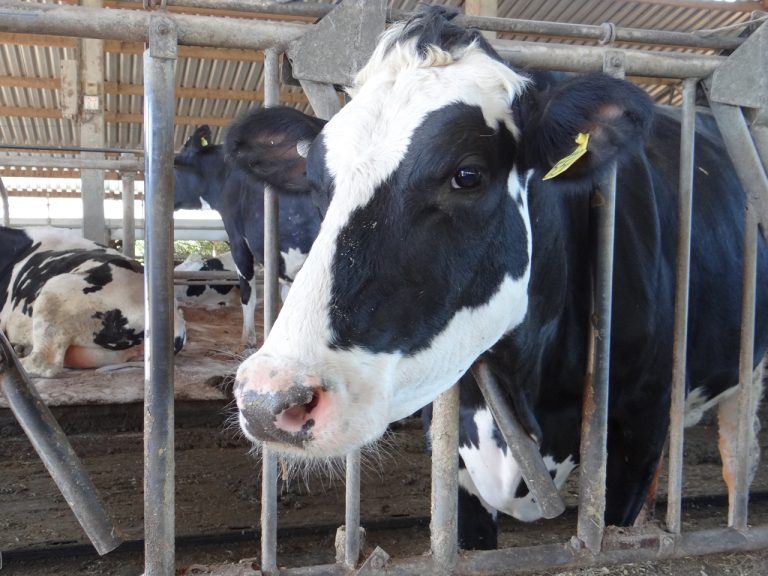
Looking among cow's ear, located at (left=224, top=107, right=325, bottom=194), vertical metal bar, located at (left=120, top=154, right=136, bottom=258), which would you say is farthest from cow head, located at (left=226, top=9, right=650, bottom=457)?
vertical metal bar, located at (left=120, top=154, right=136, bottom=258)

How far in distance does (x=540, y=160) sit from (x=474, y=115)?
0.22m

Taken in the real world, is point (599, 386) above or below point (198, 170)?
below

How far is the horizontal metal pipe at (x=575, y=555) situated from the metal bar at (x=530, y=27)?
5.09 feet

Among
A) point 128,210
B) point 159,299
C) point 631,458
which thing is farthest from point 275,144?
point 128,210

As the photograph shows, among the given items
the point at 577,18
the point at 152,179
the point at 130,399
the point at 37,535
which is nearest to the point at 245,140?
the point at 152,179

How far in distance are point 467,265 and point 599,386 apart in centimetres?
77

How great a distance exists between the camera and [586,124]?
5.32 ft

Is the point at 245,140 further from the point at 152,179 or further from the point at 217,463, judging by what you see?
the point at 217,463

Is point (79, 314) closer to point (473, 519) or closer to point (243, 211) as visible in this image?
point (243, 211)

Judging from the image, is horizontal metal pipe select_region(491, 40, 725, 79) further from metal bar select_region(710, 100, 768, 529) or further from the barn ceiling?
the barn ceiling

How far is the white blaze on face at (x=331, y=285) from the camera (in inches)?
50.0

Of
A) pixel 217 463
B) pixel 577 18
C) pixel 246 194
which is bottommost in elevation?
pixel 217 463

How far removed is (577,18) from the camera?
942 cm

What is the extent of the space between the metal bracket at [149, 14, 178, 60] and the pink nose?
2.95 feet
